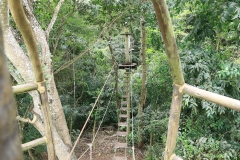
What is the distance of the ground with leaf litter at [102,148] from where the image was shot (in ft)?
13.1

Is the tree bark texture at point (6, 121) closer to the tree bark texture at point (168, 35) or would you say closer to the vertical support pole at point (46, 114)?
the tree bark texture at point (168, 35)

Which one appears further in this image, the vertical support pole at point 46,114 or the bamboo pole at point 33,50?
the vertical support pole at point 46,114

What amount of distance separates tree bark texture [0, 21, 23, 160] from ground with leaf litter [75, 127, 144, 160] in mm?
3641

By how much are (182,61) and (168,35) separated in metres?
1.72

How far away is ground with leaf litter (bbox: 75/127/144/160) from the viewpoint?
3.98m

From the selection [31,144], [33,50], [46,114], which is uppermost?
[33,50]

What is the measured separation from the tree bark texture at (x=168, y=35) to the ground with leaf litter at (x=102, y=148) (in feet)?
10.4

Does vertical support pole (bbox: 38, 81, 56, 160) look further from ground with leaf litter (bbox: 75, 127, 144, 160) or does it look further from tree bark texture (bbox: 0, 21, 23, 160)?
ground with leaf litter (bbox: 75, 127, 144, 160)

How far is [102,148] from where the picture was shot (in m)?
4.35

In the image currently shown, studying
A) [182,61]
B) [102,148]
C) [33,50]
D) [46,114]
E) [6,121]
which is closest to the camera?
[6,121]

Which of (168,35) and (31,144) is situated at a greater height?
(168,35)

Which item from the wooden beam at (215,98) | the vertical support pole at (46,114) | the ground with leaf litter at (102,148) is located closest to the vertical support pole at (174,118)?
the wooden beam at (215,98)

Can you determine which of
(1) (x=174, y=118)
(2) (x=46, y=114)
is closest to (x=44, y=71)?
(2) (x=46, y=114)

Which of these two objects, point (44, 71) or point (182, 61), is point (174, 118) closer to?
point (44, 71)
